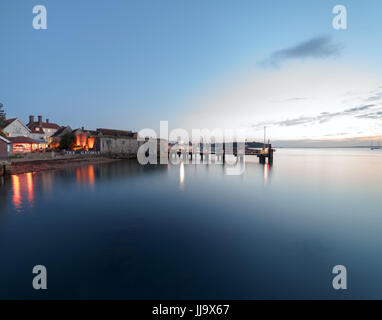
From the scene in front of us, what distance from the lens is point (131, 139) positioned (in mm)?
62844

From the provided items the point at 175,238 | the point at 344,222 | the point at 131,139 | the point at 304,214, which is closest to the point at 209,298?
the point at 175,238

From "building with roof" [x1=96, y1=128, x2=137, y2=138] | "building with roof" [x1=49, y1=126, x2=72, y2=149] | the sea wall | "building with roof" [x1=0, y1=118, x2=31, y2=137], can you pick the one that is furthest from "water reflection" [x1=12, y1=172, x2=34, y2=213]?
"building with roof" [x1=96, y1=128, x2=137, y2=138]

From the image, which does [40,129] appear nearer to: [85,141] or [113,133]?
[85,141]

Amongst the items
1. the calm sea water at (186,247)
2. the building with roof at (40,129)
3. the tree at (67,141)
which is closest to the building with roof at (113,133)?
the tree at (67,141)

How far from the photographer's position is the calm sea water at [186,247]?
5.73 m

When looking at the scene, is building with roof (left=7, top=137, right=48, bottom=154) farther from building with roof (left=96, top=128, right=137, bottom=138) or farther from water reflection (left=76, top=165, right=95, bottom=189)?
water reflection (left=76, top=165, right=95, bottom=189)

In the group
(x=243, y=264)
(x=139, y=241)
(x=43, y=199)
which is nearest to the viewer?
(x=243, y=264)

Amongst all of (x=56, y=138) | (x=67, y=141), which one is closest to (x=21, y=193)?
(x=67, y=141)

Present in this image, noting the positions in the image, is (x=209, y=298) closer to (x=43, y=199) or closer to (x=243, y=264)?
(x=243, y=264)

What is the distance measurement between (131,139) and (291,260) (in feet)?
207

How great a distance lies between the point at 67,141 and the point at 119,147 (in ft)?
50.5

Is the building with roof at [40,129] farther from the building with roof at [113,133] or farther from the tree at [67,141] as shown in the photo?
the building with roof at [113,133]

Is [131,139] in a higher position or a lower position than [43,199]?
higher
